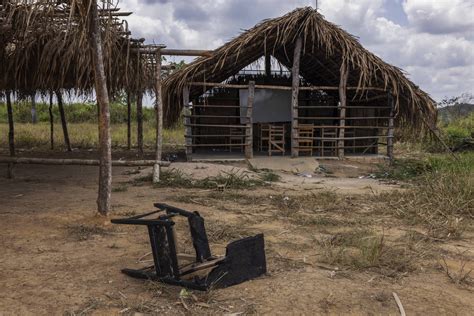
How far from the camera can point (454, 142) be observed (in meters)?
17.1

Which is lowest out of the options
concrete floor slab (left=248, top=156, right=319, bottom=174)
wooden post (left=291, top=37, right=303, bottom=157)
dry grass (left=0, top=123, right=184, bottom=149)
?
concrete floor slab (left=248, top=156, right=319, bottom=174)

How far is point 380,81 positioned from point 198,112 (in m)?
5.72

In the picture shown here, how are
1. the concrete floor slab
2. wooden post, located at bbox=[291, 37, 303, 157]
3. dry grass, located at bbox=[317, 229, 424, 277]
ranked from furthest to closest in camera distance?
wooden post, located at bbox=[291, 37, 303, 157], the concrete floor slab, dry grass, located at bbox=[317, 229, 424, 277]

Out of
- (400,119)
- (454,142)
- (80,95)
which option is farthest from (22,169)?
(454,142)

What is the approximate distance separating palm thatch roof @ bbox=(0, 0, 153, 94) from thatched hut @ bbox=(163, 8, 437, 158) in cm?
218

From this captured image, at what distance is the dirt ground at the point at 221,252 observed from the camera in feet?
11.7

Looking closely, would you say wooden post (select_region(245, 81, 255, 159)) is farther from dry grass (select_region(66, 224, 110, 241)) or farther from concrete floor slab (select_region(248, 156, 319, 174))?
dry grass (select_region(66, 224, 110, 241))

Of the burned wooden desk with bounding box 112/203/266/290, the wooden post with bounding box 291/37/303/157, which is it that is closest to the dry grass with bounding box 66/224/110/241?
the burned wooden desk with bounding box 112/203/266/290

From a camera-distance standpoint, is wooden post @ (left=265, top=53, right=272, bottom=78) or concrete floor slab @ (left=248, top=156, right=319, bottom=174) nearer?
concrete floor slab @ (left=248, top=156, right=319, bottom=174)

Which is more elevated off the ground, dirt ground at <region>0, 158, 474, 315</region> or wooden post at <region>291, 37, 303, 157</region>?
wooden post at <region>291, 37, 303, 157</region>

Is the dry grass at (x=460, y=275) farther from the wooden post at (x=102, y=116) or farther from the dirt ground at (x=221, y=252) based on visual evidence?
the wooden post at (x=102, y=116)

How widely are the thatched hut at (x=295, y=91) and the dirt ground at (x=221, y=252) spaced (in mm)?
5230

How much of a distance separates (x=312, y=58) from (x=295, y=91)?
1470mm

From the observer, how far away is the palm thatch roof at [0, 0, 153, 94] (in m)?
6.94
